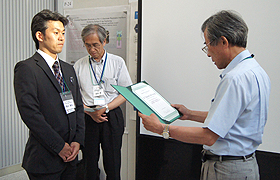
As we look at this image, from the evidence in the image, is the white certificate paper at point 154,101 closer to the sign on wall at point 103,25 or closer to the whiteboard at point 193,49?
the whiteboard at point 193,49

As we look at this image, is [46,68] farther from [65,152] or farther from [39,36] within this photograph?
[65,152]

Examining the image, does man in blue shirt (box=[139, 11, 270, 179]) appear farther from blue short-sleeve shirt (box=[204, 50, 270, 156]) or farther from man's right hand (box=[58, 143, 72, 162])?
man's right hand (box=[58, 143, 72, 162])

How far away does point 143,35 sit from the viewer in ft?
7.97

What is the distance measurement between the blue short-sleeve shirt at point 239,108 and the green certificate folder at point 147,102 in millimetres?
402

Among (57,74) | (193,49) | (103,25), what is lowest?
(57,74)

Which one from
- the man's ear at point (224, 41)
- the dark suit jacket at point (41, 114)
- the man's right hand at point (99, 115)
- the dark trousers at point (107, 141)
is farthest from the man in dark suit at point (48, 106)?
the man's ear at point (224, 41)

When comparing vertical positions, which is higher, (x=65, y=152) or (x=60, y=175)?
(x=65, y=152)

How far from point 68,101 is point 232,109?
3.97 feet

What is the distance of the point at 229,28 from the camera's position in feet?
3.73

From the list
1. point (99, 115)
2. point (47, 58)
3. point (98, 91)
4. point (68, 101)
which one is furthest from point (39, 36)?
point (99, 115)

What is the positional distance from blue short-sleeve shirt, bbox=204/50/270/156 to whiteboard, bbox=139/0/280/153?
92cm

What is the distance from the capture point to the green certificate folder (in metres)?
1.38

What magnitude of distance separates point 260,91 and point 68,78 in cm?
142

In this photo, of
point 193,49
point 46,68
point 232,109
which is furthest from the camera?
point 193,49
